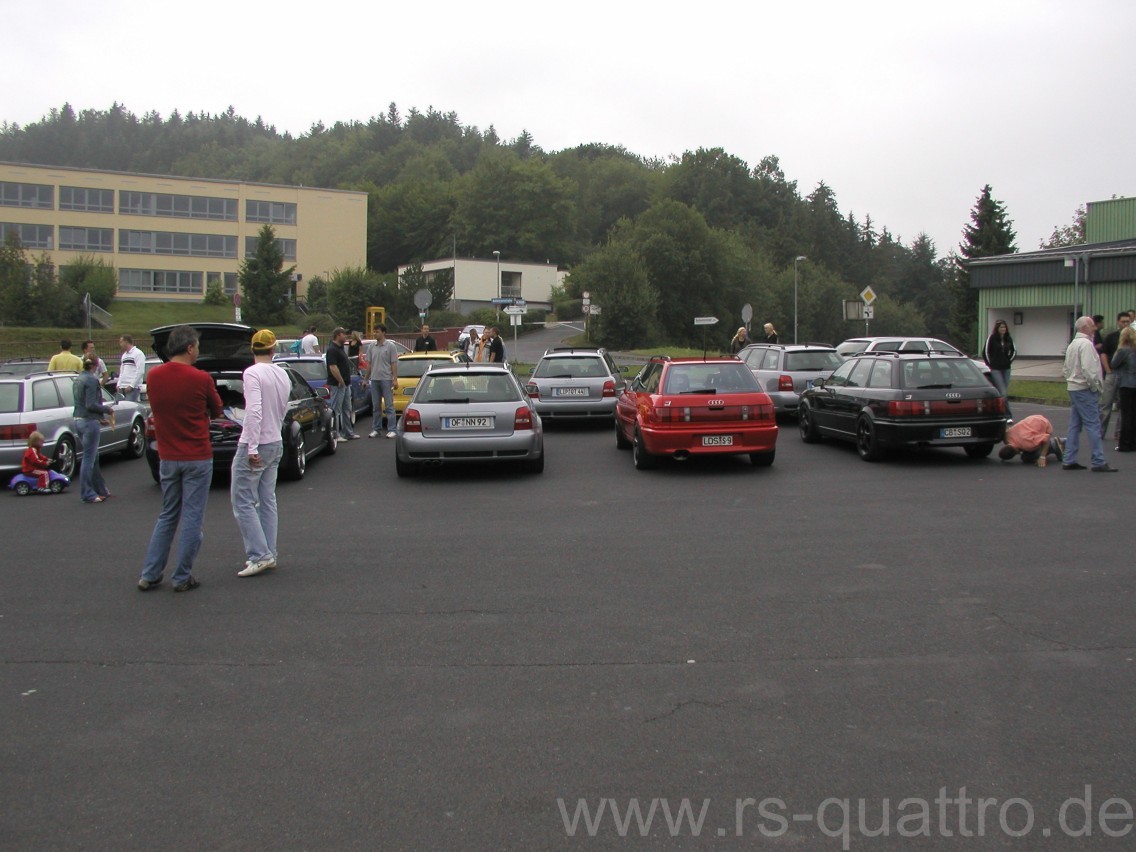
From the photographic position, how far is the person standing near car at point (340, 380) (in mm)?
16844

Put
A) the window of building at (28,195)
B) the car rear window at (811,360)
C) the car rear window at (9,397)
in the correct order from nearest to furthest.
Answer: the car rear window at (9,397) < the car rear window at (811,360) < the window of building at (28,195)

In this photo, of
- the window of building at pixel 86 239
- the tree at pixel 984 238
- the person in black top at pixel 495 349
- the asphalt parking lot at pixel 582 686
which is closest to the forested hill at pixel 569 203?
the tree at pixel 984 238

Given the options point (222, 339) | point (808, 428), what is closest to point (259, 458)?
point (222, 339)

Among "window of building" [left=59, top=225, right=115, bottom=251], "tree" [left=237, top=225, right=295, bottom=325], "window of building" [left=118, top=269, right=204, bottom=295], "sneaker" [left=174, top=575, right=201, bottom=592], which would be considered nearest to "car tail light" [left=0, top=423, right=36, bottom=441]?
"sneaker" [left=174, top=575, right=201, bottom=592]

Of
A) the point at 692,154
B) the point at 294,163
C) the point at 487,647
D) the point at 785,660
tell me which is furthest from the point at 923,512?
the point at 294,163

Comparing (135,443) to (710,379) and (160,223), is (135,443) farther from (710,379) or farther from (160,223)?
(160,223)

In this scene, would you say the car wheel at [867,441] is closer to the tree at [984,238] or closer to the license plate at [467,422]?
the license plate at [467,422]

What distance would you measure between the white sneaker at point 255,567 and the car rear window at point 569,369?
439 inches

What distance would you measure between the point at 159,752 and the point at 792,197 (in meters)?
141

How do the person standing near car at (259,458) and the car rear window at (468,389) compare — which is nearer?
the person standing near car at (259,458)

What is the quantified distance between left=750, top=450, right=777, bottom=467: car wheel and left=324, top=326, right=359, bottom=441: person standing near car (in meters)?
7.02

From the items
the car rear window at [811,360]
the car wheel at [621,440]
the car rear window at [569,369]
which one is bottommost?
the car wheel at [621,440]

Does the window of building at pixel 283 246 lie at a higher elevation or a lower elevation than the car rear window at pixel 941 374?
higher

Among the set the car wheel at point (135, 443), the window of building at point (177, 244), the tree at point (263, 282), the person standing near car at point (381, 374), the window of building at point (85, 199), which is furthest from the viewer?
the window of building at point (177, 244)
